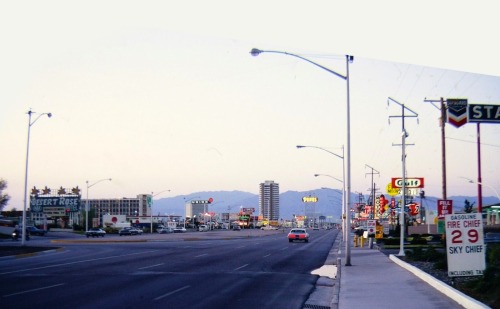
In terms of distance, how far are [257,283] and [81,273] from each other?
323 inches

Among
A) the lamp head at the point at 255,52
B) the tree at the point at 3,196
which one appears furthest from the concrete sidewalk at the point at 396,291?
the tree at the point at 3,196

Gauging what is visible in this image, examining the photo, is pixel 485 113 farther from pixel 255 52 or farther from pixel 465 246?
pixel 255 52

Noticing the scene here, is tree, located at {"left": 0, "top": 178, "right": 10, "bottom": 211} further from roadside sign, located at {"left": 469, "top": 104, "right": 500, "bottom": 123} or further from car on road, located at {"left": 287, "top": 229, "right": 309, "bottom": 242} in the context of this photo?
roadside sign, located at {"left": 469, "top": 104, "right": 500, "bottom": 123}

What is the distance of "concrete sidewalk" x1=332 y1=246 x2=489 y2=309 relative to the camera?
48.8ft

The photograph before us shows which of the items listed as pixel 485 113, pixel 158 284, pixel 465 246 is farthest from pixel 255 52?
pixel 465 246

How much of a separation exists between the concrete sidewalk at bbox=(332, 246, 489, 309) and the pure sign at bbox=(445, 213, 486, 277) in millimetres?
642

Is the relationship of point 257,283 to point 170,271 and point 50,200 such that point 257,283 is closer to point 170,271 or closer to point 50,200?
point 170,271

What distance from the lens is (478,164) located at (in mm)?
40406

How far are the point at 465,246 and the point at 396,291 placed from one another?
2.78 metres

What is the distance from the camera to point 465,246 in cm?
1608

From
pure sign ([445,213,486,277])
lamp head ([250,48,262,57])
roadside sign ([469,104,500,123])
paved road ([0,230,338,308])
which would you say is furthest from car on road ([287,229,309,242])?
pure sign ([445,213,486,277])

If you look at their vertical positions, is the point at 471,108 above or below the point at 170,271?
above

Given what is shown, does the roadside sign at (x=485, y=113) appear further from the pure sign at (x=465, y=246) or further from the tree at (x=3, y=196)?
the tree at (x=3, y=196)

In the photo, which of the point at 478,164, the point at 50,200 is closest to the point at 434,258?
the point at 478,164
